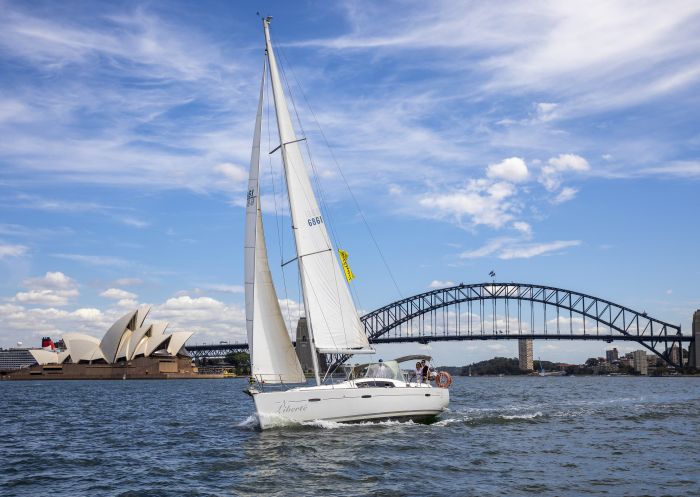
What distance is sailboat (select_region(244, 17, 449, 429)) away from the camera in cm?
2500

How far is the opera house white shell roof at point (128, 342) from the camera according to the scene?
445 ft

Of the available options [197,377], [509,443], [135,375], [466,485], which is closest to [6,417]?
[509,443]

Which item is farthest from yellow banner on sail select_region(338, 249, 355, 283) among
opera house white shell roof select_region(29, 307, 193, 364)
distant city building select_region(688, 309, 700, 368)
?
distant city building select_region(688, 309, 700, 368)

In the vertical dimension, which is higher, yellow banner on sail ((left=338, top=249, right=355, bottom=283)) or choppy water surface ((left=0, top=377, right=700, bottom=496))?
yellow banner on sail ((left=338, top=249, right=355, bottom=283))

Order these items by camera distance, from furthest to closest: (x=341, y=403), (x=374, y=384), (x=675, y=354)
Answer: (x=675, y=354) → (x=374, y=384) → (x=341, y=403)

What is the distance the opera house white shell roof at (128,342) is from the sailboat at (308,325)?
110519 millimetres

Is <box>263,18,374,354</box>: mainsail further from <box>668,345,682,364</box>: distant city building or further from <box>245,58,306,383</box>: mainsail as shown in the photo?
<box>668,345,682,364</box>: distant city building

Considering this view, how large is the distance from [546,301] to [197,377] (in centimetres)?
7739

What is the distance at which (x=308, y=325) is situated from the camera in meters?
26.7

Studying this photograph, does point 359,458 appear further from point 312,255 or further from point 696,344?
point 696,344

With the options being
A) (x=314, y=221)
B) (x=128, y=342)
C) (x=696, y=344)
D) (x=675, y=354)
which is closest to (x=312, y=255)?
(x=314, y=221)

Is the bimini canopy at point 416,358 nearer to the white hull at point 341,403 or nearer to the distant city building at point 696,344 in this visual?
the white hull at point 341,403

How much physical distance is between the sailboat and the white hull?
0.11 ft

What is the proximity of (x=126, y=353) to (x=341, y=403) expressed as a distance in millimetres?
121751
